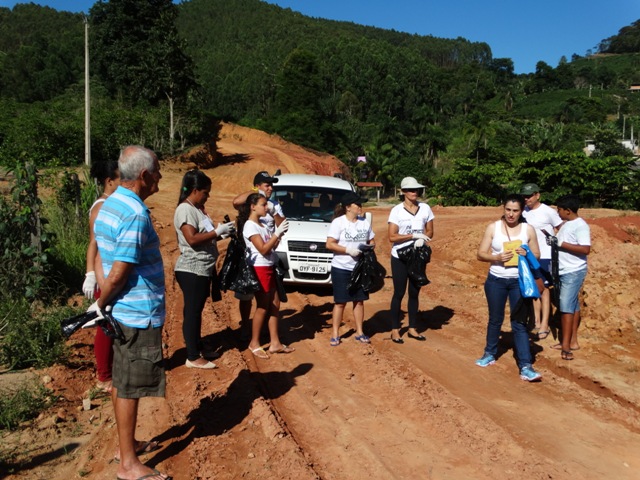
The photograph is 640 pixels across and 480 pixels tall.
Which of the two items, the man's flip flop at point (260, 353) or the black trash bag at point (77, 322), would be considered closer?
the black trash bag at point (77, 322)

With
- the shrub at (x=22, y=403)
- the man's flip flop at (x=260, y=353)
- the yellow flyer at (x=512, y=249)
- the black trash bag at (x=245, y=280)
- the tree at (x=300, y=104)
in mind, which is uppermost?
the tree at (x=300, y=104)

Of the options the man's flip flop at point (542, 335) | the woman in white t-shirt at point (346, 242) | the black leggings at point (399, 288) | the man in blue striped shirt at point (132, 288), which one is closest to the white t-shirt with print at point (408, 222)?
the black leggings at point (399, 288)

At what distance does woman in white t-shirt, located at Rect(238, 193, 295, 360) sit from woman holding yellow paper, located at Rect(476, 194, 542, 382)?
2.14 metres

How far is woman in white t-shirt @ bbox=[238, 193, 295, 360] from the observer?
595 cm

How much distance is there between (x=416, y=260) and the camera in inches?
261

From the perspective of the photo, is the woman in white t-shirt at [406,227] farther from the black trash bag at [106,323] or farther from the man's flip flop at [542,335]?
the black trash bag at [106,323]

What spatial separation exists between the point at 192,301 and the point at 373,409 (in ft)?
6.66

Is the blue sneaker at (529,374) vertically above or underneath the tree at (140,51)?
underneath

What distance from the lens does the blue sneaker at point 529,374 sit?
5730mm

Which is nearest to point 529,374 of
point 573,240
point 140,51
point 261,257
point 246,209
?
point 573,240

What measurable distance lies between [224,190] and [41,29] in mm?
123552

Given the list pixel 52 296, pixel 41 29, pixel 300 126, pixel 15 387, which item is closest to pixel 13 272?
pixel 52 296

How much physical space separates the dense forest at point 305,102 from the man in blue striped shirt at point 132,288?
802cm

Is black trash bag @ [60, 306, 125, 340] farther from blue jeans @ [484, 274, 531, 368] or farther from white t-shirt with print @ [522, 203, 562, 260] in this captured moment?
white t-shirt with print @ [522, 203, 562, 260]
